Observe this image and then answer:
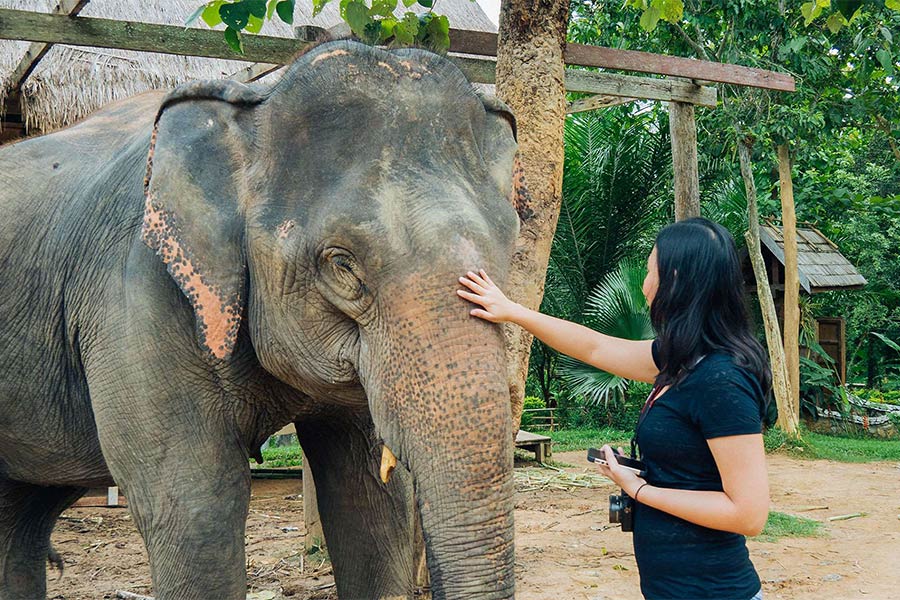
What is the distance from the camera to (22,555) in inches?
149

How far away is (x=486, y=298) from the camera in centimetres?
213

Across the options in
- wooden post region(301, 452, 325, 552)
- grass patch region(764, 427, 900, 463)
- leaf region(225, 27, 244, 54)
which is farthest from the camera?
grass patch region(764, 427, 900, 463)

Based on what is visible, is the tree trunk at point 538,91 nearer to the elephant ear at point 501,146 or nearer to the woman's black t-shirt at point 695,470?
the elephant ear at point 501,146

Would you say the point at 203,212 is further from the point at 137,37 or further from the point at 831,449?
the point at 831,449

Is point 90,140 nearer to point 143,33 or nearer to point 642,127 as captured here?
point 143,33

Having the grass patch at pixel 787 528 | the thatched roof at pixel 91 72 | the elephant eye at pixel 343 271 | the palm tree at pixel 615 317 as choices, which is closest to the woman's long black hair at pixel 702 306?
the elephant eye at pixel 343 271

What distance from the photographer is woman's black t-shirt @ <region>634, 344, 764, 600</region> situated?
7.03 ft

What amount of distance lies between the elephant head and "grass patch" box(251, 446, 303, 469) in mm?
6185

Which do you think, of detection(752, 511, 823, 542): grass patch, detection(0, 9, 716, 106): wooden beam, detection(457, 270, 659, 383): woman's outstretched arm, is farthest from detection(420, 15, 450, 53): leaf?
detection(752, 511, 823, 542): grass patch

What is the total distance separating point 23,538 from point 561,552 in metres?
3.11

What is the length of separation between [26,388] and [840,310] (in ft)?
46.4

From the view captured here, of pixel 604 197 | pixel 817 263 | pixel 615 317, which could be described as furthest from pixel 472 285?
pixel 817 263

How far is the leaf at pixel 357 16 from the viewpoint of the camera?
3.35 metres

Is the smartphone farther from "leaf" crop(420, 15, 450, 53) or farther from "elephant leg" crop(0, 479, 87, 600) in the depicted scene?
"elephant leg" crop(0, 479, 87, 600)
